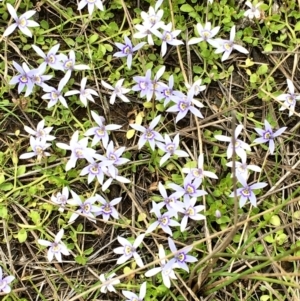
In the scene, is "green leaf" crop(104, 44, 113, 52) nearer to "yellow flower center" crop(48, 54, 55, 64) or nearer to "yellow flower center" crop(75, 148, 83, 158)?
"yellow flower center" crop(48, 54, 55, 64)

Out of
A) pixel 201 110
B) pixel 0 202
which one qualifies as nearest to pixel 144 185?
pixel 201 110

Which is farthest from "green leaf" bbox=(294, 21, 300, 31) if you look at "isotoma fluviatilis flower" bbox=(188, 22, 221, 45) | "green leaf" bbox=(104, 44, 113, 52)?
"green leaf" bbox=(104, 44, 113, 52)

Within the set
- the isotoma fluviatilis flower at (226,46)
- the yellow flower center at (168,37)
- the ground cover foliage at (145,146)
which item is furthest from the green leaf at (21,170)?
the isotoma fluviatilis flower at (226,46)

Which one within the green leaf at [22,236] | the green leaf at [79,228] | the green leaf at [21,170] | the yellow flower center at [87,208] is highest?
the green leaf at [21,170]

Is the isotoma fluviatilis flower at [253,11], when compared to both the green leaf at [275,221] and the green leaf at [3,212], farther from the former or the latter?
the green leaf at [3,212]

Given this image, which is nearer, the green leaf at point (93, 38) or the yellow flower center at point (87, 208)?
the yellow flower center at point (87, 208)

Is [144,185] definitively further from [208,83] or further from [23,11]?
[23,11]

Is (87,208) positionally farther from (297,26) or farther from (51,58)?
(297,26)

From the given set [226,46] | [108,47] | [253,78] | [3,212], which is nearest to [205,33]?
[226,46]
